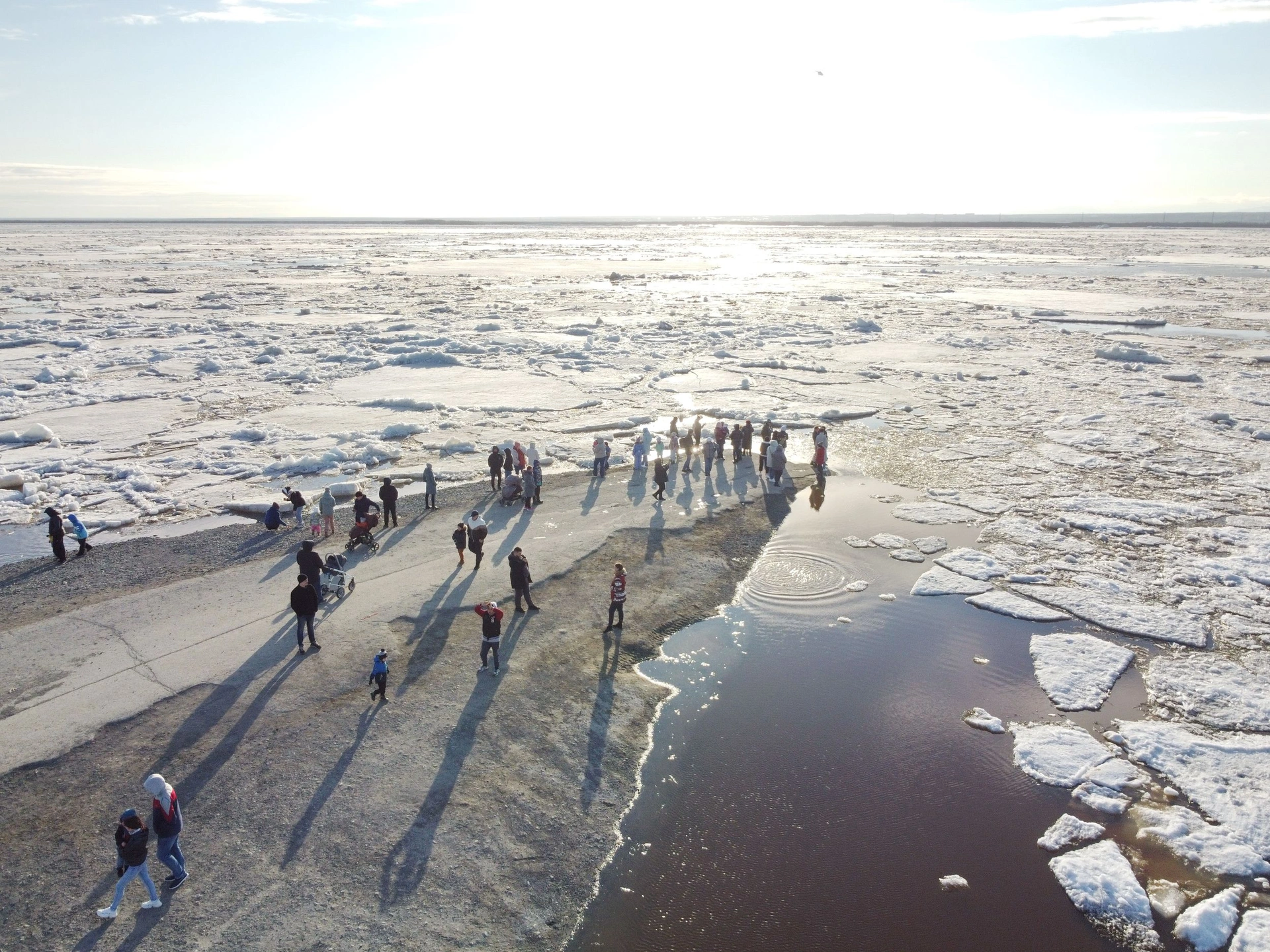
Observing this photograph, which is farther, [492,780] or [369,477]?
[369,477]

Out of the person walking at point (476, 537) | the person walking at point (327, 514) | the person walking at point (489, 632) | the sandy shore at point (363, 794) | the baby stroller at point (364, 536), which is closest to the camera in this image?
the sandy shore at point (363, 794)

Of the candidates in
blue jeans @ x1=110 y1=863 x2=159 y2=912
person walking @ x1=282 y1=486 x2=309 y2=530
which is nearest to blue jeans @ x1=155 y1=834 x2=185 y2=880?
blue jeans @ x1=110 y1=863 x2=159 y2=912

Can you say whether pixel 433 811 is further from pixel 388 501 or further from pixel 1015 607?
pixel 1015 607

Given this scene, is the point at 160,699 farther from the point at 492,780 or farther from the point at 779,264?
the point at 779,264

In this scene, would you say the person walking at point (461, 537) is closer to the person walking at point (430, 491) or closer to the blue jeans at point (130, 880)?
the person walking at point (430, 491)

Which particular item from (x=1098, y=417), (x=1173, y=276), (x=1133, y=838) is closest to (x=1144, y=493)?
(x=1098, y=417)

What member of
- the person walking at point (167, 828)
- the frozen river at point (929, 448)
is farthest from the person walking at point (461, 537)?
the person walking at point (167, 828)

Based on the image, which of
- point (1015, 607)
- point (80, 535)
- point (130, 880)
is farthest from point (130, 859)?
point (1015, 607)
